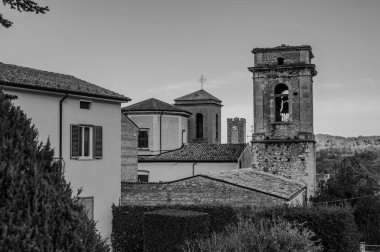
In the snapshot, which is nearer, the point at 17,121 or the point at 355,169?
the point at 17,121

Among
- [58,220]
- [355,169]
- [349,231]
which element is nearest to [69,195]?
[58,220]

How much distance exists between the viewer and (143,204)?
22.9m

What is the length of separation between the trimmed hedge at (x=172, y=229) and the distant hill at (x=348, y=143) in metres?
67.4

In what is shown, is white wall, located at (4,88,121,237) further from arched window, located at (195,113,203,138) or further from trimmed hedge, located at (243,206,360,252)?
arched window, located at (195,113,203,138)

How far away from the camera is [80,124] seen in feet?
64.4

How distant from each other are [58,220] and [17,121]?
1006 mm

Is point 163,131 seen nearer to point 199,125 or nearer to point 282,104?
point 199,125

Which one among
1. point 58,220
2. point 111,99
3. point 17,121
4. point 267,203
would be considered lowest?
point 267,203

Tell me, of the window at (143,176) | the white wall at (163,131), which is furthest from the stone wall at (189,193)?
the white wall at (163,131)

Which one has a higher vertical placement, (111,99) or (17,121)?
(111,99)

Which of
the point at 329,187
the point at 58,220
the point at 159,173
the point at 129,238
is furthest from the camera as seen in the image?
the point at 159,173

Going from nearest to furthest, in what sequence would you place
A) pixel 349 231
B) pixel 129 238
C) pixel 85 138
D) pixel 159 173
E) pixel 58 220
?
1. pixel 58 220
2. pixel 349 231
3. pixel 85 138
4. pixel 129 238
5. pixel 159 173

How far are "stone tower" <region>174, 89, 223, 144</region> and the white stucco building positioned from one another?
25641 millimetres

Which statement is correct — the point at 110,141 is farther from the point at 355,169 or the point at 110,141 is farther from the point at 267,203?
the point at 355,169
